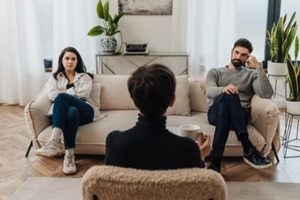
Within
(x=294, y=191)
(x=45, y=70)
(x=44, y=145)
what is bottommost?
(x=294, y=191)

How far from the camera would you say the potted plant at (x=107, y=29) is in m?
4.13

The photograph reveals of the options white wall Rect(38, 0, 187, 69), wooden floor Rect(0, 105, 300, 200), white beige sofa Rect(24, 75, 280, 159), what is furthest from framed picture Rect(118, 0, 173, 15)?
wooden floor Rect(0, 105, 300, 200)

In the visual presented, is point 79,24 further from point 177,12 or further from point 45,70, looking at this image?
point 177,12

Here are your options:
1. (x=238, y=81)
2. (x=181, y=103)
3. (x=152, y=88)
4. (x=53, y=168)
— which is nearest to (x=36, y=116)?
(x=53, y=168)

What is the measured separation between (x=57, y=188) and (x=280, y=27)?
8.12 feet

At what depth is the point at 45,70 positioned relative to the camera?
4.78m

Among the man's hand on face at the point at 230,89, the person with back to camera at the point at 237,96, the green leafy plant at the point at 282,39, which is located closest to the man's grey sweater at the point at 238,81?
the person with back to camera at the point at 237,96

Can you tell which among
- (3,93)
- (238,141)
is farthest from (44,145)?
(3,93)

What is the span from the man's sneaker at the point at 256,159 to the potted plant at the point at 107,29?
7.28 ft

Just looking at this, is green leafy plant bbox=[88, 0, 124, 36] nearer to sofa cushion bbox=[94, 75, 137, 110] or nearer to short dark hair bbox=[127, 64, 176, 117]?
sofa cushion bbox=[94, 75, 137, 110]

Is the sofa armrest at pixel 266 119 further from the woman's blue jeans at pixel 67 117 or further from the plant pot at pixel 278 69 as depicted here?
the woman's blue jeans at pixel 67 117

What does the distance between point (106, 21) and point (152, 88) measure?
3.19 meters

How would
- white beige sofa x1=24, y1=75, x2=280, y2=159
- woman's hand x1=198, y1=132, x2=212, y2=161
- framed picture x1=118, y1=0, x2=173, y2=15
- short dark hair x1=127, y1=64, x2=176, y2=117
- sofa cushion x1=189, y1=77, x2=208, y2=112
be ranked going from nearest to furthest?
short dark hair x1=127, y1=64, x2=176, y2=117 < woman's hand x1=198, y1=132, x2=212, y2=161 < white beige sofa x1=24, y1=75, x2=280, y2=159 < sofa cushion x1=189, y1=77, x2=208, y2=112 < framed picture x1=118, y1=0, x2=173, y2=15

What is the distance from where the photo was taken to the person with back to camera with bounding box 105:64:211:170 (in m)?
1.21
